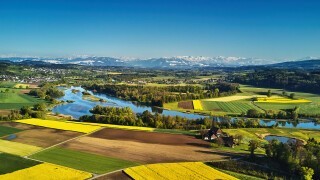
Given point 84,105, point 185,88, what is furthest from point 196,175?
point 185,88

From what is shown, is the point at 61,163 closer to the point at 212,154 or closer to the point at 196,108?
the point at 212,154

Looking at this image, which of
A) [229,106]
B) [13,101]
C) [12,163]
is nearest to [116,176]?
[12,163]

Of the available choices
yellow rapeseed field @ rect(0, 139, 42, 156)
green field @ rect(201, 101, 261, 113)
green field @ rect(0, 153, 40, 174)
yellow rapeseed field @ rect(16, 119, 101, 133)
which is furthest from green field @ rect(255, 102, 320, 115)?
green field @ rect(0, 153, 40, 174)

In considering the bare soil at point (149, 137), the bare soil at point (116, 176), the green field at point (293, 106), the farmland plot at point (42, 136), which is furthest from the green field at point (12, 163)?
the green field at point (293, 106)

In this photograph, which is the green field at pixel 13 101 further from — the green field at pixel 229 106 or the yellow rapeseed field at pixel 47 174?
the yellow rapeseed field at pixel 47 174

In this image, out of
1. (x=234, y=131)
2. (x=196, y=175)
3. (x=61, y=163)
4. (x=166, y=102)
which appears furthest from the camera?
(x=166, y=102)

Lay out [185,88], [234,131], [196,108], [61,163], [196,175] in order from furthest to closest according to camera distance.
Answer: [185,88], [196,108], [234,131], [61,163], [196,175]

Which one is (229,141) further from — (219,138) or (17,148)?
(17,148)
